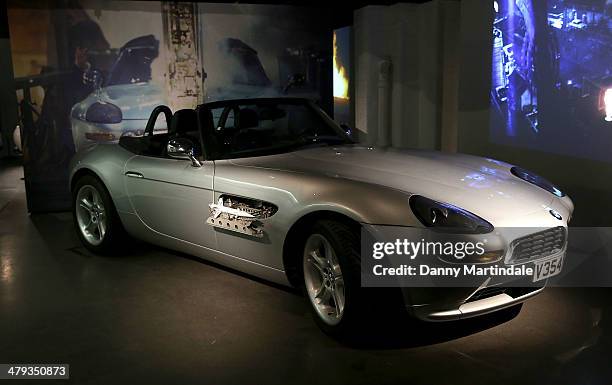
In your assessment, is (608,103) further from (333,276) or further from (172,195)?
(172,195)

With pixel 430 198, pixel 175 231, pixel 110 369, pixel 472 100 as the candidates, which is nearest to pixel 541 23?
pixel 472 100

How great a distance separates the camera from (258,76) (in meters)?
7.69

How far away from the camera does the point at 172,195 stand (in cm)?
423

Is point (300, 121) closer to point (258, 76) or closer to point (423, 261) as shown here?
point (423, 261)

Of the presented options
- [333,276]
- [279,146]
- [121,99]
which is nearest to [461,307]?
[333,276]

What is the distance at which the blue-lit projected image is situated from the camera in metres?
4.63

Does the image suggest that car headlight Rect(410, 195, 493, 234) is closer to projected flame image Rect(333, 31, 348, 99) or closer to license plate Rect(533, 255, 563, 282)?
license plate Rect(533, 255, 563, 282)

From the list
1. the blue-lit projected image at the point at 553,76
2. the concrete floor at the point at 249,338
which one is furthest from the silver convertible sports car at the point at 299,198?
the blue-lit projected image at the point at 553,76

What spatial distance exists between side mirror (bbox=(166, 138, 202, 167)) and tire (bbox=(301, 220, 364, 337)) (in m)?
1.11

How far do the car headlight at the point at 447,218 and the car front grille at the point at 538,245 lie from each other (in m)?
0.20

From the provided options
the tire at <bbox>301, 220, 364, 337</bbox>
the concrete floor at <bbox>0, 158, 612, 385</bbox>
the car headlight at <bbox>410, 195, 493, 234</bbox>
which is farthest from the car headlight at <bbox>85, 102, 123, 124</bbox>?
the car headlight at <bbox>410, 195, 493, 234</bbox>

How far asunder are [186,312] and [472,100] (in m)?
4.28

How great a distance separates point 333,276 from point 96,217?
2.68 meters

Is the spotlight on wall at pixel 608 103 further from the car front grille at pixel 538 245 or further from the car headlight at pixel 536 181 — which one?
the car front grille at pixel 538 245
